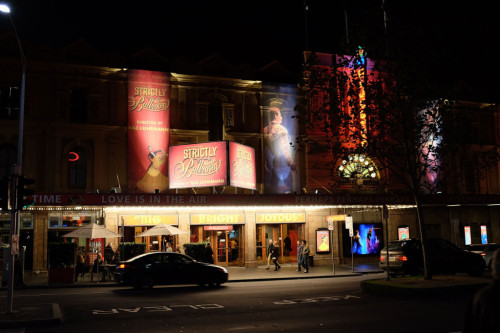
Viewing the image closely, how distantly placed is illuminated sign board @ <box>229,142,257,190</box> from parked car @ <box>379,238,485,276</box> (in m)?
9.88

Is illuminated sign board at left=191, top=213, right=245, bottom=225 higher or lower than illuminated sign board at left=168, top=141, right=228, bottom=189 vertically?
lower

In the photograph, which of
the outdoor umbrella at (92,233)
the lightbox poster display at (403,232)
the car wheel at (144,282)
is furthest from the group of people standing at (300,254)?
the lightbox poster display at (403,232)

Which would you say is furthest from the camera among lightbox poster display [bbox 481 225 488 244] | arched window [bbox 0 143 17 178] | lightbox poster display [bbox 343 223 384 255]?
lightbox poster display [bbox 481 225 488 244]

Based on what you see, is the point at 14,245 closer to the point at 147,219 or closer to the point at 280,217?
the point at 147,219

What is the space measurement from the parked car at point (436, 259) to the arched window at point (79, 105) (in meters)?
18.8

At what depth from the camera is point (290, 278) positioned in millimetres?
23766

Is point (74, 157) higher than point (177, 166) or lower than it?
higher

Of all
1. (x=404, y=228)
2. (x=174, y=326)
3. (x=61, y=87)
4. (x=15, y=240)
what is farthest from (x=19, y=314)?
(x=404, y=228)

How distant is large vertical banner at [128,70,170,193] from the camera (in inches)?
1138

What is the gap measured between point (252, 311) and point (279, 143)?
19.9 metres

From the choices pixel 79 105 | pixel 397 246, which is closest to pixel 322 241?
pixel 397 246

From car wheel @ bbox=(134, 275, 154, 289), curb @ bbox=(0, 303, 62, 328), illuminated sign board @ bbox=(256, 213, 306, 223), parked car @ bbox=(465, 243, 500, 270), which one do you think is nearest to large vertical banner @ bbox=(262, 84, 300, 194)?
illuminated sign board @ bbox=(256, 213, 306, 223)

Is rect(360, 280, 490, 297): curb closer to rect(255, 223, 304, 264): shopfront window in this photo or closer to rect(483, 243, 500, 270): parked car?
rect(483, 243, 500, 270): parked car

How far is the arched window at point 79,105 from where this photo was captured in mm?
28828
